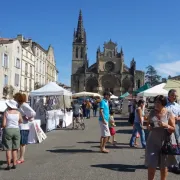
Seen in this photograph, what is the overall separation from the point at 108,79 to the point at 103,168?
79563 mm

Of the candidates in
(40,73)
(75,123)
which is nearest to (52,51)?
(40,73)

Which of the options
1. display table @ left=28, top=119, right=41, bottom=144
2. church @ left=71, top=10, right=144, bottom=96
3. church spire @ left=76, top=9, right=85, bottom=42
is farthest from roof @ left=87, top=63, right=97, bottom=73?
display table @ left=28, top=119, right=41, bottom=144

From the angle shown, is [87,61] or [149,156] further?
[87,61]

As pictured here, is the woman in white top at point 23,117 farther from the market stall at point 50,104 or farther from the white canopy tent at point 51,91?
the white canopy tent at point 51,91

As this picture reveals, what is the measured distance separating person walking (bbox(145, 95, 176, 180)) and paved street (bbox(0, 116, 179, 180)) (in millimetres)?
1172

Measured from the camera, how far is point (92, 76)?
284 feet

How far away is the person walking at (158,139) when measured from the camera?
500 centimetres

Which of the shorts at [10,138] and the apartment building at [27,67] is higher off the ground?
the apartment building at [27,67]

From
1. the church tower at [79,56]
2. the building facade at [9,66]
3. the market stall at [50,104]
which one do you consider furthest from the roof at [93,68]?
Result: the market stall at [50,104]

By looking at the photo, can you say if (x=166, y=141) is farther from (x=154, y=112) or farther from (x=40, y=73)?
(x=40, y=73)

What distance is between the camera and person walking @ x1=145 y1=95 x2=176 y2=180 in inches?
197

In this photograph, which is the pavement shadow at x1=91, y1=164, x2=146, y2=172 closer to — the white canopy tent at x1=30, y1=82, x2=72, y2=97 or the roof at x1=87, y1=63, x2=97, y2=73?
the white canopy tent at x1=30, y1=82, x2=72, y2=97

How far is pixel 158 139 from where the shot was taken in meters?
5.05

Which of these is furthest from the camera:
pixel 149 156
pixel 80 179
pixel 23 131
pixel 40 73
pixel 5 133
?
pixel 40 73
